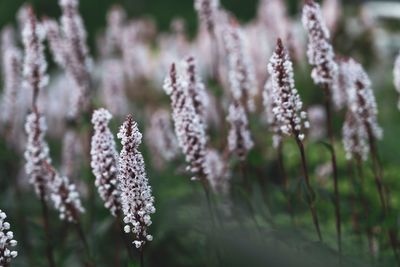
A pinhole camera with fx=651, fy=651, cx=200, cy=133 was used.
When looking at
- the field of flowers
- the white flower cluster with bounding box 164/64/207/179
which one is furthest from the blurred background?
the white flower cluster with bounding box 164/64/207/179

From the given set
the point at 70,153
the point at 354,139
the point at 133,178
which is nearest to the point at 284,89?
the point at 133,178

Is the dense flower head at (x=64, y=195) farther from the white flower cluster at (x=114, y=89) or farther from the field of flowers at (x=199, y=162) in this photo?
the white flower cluster at (x=114, y=89)

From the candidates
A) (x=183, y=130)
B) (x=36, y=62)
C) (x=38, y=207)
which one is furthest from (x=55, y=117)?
(x=183, y=130)

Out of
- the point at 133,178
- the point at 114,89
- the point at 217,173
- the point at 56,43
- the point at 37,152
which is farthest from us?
the point at 114,89

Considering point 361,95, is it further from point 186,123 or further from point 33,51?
point 33,51

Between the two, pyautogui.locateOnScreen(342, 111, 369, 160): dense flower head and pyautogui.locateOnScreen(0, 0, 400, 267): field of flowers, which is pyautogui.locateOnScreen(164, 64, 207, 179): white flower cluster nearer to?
pyautogui.locateOnScreen(0, 0, 400, 267): field of flowers

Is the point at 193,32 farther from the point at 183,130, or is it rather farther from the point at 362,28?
the point at 183,130

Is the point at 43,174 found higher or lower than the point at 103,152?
higher
